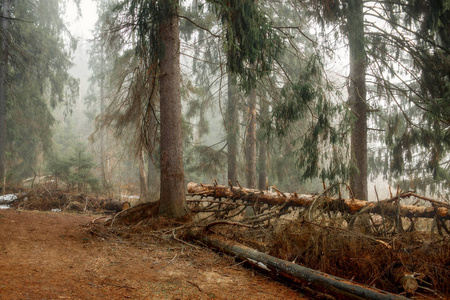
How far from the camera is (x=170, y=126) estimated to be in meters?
6.89

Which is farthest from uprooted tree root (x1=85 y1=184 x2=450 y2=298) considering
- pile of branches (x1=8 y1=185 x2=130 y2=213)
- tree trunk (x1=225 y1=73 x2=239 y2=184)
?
tree trunk (x1=225 y1=73 x2=239 y2=184)

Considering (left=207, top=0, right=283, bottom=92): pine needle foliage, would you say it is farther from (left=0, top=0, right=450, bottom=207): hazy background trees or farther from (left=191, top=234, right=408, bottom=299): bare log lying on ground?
(left=191, top=234, right=408, bottom=299): bare log lying on ground

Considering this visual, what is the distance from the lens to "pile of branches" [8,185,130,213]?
9.97 m

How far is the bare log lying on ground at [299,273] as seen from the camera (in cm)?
328

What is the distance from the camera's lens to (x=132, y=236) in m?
5.95

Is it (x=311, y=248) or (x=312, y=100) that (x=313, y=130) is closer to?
(x=312, y=100)

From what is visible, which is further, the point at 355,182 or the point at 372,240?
the point at 355,182

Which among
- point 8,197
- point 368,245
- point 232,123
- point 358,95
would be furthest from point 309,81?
point 8,197

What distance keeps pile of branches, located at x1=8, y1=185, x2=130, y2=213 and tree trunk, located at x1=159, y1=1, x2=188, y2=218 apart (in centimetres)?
413

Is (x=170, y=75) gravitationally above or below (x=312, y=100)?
above

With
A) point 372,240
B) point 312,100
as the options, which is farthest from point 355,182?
point 372,240

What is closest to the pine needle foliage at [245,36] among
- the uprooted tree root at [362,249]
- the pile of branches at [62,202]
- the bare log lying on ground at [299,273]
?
the uprooted tree root at [362,249]

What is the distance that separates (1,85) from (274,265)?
50.0 feet

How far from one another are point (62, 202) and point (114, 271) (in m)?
7.74
